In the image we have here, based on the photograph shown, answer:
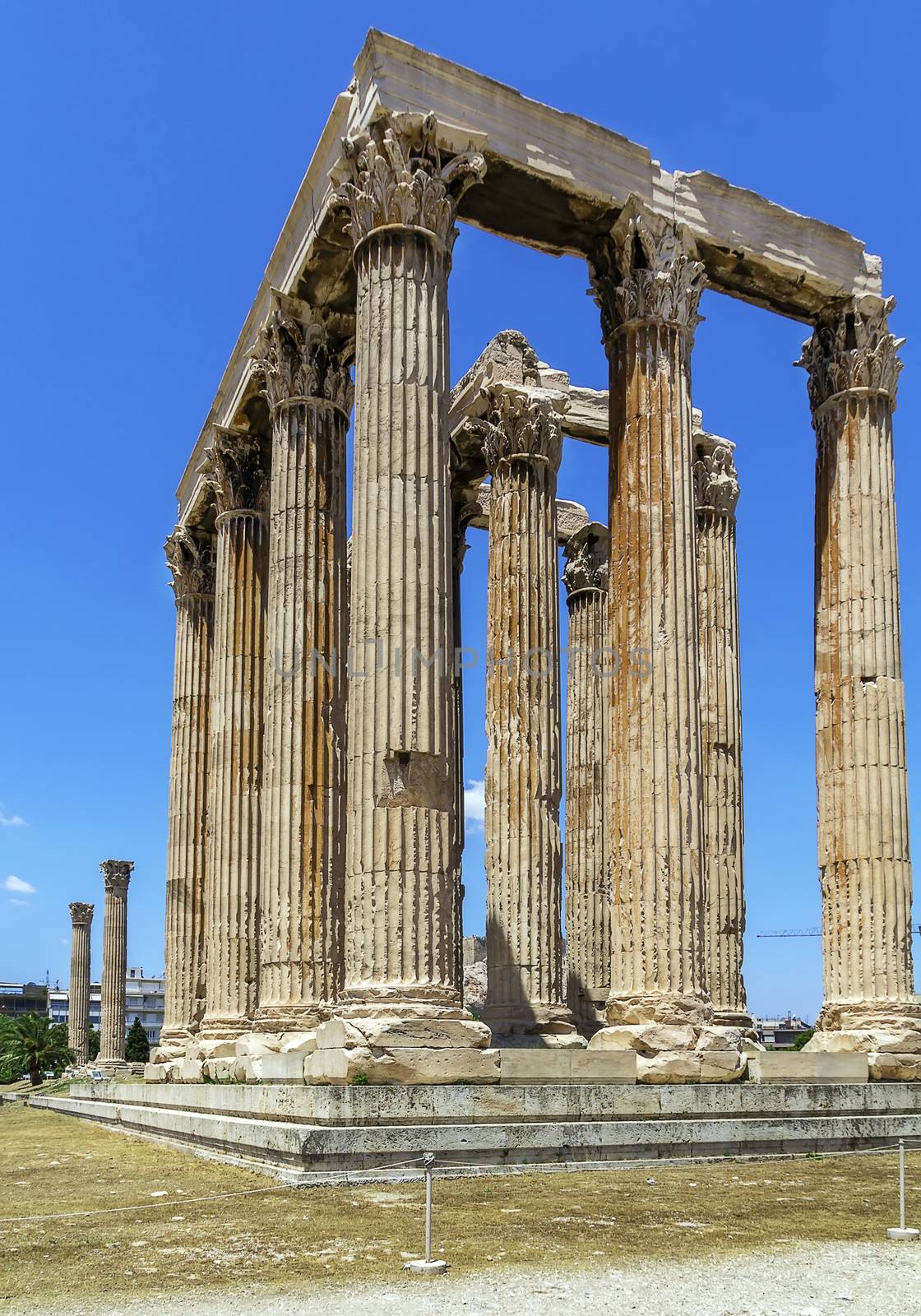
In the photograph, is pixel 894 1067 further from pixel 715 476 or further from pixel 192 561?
pixel 192 561

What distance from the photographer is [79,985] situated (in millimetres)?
77125

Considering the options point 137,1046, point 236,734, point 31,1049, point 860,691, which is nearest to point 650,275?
point 860,691

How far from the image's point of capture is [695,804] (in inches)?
829

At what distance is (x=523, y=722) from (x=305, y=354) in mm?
7956

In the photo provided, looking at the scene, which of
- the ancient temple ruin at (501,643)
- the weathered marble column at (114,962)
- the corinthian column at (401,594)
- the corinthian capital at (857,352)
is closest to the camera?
the corinthian column at (401,594)

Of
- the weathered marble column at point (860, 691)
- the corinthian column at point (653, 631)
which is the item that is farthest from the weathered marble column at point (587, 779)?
the corinthian column at point (653, 631)

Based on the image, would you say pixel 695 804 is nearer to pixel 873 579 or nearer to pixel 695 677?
pixel 695 677

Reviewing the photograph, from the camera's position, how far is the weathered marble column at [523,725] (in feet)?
86.7

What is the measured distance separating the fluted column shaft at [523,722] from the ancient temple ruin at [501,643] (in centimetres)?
7

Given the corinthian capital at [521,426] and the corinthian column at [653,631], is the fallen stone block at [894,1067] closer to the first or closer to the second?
the corinthian column at [653,631]

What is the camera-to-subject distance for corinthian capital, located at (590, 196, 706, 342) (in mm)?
22797

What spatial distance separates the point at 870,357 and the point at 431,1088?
15844 mm

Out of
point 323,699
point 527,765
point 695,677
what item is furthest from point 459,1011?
point 527,765

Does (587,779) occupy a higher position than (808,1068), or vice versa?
(587,779)
